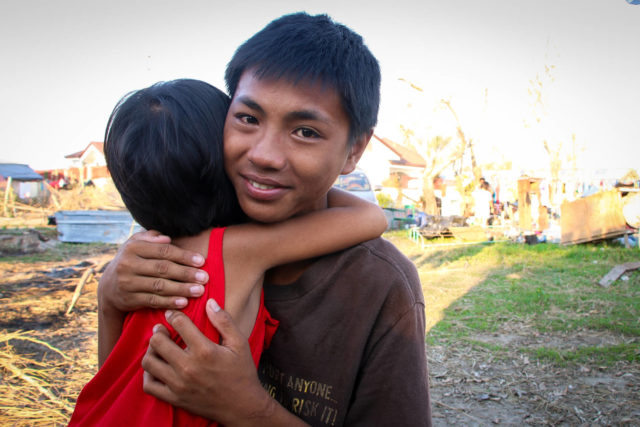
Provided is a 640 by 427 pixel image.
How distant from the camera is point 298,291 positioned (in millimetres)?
1280

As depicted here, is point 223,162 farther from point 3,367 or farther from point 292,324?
point 3,367

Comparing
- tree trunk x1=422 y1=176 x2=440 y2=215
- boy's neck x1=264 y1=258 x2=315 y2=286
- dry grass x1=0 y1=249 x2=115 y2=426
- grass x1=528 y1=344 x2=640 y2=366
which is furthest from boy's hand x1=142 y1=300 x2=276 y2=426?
tree trunk x1=422 y1=176 x2=440 y2=215

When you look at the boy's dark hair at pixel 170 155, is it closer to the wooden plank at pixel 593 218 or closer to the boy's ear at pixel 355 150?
the boy's ear at pixel 355 150

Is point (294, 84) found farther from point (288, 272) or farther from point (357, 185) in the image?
point (357, 185)

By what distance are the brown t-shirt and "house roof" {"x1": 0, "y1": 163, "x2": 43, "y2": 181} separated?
117 ft

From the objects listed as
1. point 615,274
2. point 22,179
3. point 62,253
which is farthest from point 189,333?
point 22,179

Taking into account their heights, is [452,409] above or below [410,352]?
below

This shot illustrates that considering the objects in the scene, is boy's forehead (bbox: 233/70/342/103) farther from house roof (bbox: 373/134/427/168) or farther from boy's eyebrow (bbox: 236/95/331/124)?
house roof (bbox: 373/134/427/168)

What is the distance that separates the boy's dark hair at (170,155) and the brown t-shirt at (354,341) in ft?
1.18

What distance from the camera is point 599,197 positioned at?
407 inches

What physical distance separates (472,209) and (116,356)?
61.3 ft

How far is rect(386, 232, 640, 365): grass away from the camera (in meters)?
4.59

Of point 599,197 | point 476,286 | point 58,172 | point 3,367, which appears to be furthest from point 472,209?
point 58,172

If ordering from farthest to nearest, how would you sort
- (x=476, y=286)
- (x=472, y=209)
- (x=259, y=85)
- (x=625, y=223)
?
(x=472, y=209) < (x=625, y=223) < (x=476, y=286) < (x=259, y=85)
